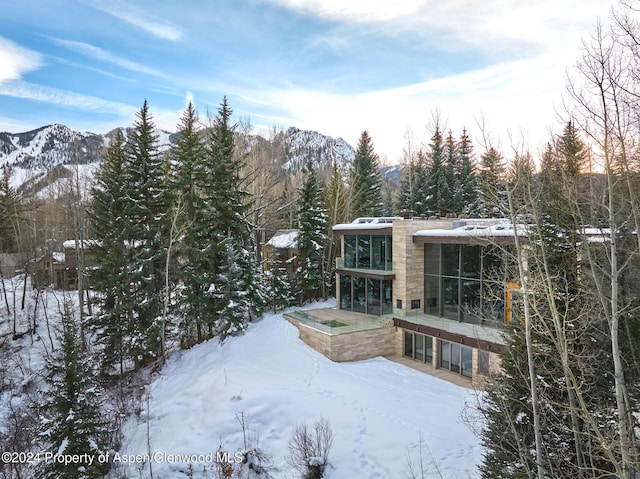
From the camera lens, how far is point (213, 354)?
18812mm

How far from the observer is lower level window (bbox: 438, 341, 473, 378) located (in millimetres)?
16172

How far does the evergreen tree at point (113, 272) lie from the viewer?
19047 millimetres

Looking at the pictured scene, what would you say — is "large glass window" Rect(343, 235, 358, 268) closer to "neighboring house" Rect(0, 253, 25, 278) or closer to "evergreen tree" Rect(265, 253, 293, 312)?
"evergreen tree" Rect(265, 253, 293, 312)

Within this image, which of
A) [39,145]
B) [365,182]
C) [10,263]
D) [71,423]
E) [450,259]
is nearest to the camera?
[71,423]

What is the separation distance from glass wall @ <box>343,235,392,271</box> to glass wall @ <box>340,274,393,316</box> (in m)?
0.75

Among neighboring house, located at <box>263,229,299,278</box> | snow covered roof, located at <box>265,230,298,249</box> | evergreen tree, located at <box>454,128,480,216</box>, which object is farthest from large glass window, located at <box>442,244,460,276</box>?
evergreen tree, located at <box>454,128,480,216</box>

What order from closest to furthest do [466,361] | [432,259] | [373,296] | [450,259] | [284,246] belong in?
[466,361], [450,259], [432,259], [373,296], [284,246]

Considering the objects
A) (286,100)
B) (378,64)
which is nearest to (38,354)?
(286,100)

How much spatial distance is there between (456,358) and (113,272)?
53.0 ft

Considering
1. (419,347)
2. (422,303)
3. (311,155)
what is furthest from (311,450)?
(311,155)

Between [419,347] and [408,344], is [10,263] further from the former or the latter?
[419,347]

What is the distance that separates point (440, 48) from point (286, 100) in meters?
10.5

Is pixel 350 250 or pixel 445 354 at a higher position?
pixel 350 250

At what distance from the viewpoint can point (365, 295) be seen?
22.1 metres
